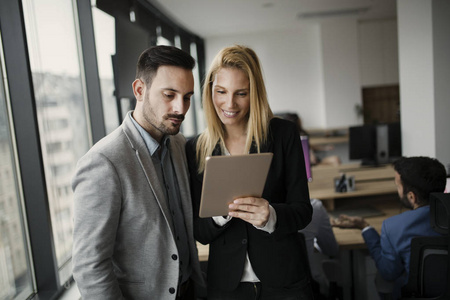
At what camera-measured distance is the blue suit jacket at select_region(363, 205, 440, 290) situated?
1868 mm

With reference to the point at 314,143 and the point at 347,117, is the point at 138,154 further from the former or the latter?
the point at 347,117

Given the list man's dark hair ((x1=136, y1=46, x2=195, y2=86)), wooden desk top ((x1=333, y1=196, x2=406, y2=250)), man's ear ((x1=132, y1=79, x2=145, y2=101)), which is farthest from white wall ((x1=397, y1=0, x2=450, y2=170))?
man's ear ((x1=132, y1=79, x2=145, y2=101))

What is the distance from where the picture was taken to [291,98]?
858cm

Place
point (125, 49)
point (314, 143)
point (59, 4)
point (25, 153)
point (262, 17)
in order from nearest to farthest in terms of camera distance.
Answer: point (25, 153)
point (59, 4)
point (125, 49)
point (262, 17)
point (314, 143)

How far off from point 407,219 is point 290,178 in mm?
964

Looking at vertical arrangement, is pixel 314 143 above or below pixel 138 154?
below

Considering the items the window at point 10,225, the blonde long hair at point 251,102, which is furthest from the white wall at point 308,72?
the blonde long hair at point 251,102

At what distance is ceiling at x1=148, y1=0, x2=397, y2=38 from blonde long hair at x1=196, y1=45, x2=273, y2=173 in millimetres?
4120

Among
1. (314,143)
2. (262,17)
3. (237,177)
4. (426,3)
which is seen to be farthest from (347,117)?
(237,177)

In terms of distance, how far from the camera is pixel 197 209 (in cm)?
138

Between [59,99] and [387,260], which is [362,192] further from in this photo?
[59,99]

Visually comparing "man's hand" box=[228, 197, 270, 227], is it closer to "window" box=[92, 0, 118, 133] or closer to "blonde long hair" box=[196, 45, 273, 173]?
"blonde long hair" box=[196, 45, 273, 173]

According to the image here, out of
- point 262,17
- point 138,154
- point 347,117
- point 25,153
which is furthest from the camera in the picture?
point 347,117

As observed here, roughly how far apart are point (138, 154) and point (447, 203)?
119 centimetres
